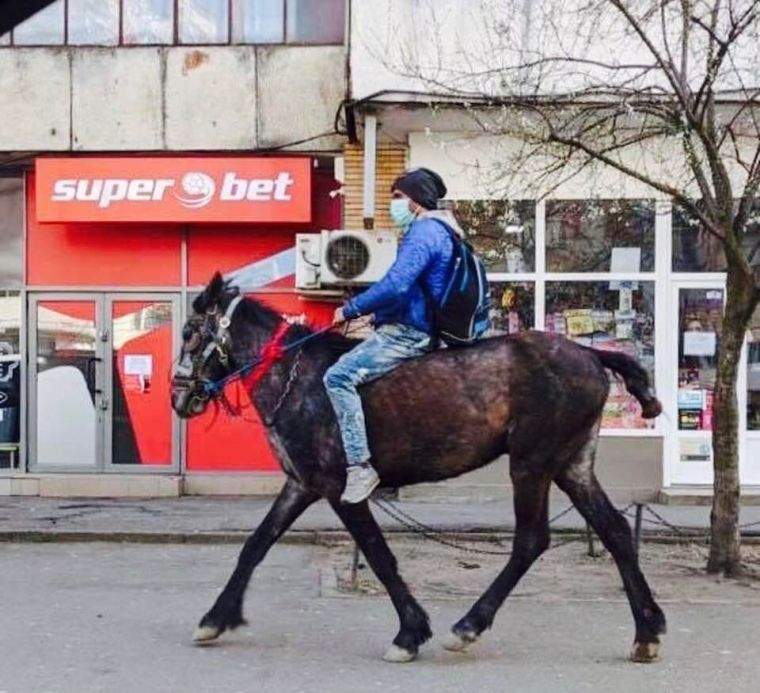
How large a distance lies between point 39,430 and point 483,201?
599cm

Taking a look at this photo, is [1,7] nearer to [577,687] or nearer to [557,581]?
[577,687]

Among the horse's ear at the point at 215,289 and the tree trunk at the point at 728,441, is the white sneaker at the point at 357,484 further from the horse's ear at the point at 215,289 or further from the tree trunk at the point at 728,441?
the tree trunk at the point at 728,441

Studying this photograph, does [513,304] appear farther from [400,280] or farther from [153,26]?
[400,280]

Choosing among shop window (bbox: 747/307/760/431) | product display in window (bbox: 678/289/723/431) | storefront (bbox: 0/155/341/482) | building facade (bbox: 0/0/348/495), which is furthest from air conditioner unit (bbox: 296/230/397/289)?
shop window (bbox: 747/307/760/431)

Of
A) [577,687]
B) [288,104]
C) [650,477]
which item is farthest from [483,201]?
[577,687]

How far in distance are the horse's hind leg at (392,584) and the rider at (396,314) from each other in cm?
13

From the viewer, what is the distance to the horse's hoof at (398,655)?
20.0ft

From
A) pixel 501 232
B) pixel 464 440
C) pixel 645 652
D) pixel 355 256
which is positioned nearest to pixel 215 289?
pixel 464 440

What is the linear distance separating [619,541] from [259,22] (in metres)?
9.44

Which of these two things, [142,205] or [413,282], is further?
[142,205]

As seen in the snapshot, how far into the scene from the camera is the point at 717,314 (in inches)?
530

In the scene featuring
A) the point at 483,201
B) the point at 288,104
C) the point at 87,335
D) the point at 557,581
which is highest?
the point at 288,104

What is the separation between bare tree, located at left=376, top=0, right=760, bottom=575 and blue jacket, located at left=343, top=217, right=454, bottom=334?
2.31 m

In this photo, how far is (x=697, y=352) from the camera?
13.5 m
